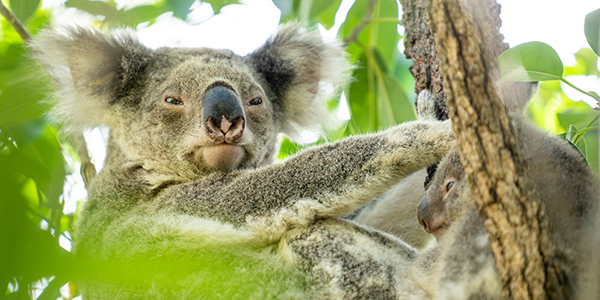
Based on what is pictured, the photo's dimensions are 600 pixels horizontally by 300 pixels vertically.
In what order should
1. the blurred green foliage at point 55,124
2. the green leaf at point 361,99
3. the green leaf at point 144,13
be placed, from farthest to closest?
the green leaf at point 361,99 < the green leaf at point 144,13 < the blurred green foliage at point 55,124

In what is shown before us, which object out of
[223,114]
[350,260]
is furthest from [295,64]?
[350,260]

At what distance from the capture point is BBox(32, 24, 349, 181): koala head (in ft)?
9.12

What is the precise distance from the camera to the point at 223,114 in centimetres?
266

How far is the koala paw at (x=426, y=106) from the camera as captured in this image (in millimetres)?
2659

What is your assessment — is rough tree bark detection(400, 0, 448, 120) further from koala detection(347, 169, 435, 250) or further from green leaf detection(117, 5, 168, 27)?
green leaf detection(117, 5, 168, 27)

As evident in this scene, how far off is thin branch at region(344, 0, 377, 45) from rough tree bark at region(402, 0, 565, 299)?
7.56ft

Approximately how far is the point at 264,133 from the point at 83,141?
1238mm

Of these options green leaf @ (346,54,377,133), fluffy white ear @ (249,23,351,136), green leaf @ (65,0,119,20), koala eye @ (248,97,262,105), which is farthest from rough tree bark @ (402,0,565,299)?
green leaf @ (346,54,377,133)

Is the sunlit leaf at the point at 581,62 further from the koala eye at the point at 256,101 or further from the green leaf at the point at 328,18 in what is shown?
the koala eye at the point at 256,101

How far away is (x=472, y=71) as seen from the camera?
1.30 metres

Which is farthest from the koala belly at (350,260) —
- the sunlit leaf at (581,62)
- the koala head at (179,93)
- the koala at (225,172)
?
the sunlit leaf at (581,62)

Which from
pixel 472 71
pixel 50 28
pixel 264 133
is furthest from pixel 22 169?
pixel 50 28

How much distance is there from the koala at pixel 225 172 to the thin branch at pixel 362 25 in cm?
27

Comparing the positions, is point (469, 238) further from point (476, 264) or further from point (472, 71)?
point (472, 71)
